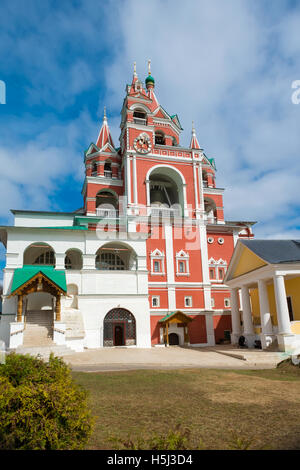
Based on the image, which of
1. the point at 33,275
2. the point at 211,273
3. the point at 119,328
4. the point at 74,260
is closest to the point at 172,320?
the point at 119,328

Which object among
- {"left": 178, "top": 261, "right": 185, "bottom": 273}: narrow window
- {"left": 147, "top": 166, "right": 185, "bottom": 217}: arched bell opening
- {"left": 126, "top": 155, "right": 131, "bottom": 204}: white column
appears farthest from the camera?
{"left": 147, "top": 166, "right": 185, "bottom": 217}: arched bell opening

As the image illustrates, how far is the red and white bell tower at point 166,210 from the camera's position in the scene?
30.4m

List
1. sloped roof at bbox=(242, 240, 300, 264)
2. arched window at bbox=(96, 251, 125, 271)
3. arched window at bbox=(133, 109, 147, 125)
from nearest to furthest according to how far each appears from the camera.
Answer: sloped roof at bbox=(242, 240, 300, 264) → arched window at bbox=(96, 251, 125, 271) → arched window at bbox=(133, 109, 147, 125)

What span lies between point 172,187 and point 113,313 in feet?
54.0

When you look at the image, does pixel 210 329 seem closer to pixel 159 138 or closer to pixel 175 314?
pixel 175 314

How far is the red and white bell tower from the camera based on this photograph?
30359 mm

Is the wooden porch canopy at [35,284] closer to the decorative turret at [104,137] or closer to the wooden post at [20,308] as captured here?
the wooden post at [20,308]

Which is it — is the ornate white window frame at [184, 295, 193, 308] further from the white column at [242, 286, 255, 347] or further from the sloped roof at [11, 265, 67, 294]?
the sloped roof at [11, 265, 67, 294]

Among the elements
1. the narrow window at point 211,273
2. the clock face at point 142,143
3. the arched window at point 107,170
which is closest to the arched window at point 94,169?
the arched window at point 107,170

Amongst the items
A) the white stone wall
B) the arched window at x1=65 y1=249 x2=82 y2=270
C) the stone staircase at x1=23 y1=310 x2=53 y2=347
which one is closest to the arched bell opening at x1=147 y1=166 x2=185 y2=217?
the white stone wall

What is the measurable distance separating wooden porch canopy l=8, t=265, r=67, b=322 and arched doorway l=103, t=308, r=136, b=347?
188 inches

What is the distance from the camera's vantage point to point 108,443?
523cm
